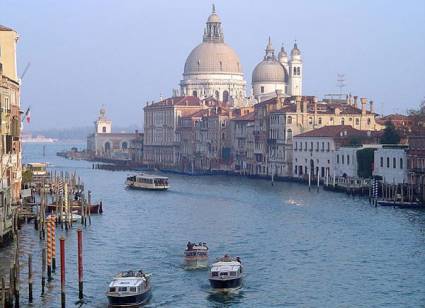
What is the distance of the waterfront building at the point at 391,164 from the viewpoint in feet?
151

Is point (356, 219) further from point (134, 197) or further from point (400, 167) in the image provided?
point (134, 197)

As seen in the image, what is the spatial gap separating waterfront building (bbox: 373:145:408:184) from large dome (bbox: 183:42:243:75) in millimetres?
49241

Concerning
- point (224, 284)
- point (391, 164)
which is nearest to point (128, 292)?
point (224, 284)

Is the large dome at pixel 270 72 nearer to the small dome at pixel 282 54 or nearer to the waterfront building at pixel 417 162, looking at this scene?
the small dome at pixel 282 54

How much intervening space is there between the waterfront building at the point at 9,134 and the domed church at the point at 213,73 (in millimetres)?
64933

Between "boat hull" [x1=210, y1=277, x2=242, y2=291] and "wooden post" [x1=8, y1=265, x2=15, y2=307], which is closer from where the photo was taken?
"wooden post" [x1=8, y1=265, x2=15, y2=307]

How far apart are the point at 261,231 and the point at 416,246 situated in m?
5.71

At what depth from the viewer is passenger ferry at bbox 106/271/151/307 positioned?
68.3 feet

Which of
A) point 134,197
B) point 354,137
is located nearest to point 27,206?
point 134,197

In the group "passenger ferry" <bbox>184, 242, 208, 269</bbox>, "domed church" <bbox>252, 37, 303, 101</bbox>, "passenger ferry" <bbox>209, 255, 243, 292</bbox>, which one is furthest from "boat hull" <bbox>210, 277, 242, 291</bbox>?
"domed church" <bbox>252, 37, 303, 101</bbox>

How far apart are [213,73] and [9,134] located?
7107cm

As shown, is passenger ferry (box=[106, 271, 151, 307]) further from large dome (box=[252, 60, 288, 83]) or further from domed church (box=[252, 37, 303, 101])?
large dome (box=[252, 60, 288, 83])

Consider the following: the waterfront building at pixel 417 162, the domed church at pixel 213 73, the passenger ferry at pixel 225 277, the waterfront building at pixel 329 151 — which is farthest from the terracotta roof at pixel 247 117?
the passenger ferry at pixel 225 277

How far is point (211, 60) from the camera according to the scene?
9862cm
